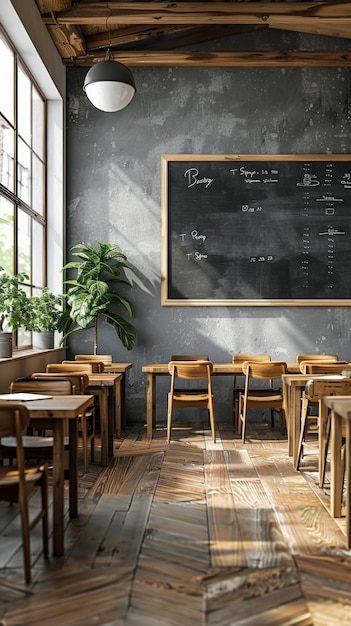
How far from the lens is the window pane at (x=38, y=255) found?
7887 mm

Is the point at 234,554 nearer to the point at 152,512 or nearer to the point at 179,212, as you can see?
the point at 152,512

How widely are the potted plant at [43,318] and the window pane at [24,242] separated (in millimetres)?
468

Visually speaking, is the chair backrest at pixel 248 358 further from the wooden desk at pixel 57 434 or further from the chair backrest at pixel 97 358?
the wooden desk at pixel 57 434

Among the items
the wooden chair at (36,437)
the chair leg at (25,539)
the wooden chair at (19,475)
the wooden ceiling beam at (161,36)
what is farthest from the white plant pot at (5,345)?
the wooden ceiling beam at (161,36)

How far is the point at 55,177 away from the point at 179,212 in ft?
4.82

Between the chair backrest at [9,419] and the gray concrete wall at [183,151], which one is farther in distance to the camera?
the gray concrete wall at [183,151]

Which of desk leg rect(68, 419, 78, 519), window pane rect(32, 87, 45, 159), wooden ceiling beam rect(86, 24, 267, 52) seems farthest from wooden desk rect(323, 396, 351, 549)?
wooden ceiling beam rect(86, 24, 267, 52)

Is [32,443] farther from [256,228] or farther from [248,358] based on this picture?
[256,228]

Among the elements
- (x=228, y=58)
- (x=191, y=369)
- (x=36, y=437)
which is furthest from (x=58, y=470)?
(x=228, y=58)

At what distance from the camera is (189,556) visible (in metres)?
3.49

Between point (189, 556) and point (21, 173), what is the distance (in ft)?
15.7

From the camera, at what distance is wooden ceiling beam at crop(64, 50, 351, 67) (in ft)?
26.4

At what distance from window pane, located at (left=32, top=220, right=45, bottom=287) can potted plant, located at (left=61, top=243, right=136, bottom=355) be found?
302 millimetres

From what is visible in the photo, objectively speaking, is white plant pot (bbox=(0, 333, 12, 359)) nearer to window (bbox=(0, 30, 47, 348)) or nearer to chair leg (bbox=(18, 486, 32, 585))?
window (bbox=(0, 30, 47, 348))
